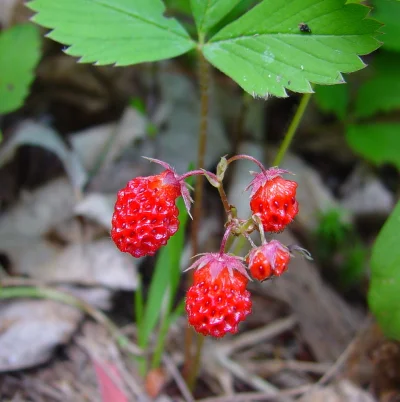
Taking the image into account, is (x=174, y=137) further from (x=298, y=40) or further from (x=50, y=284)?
(x=298, y=40)

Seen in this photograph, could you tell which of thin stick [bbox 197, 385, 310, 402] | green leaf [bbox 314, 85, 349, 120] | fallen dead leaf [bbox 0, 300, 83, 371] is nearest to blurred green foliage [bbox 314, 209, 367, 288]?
green leaf [bbox 314, 85, 349, 120]

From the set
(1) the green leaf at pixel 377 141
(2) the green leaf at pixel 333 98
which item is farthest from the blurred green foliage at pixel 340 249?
(2) the green leaf at pixel 333 98

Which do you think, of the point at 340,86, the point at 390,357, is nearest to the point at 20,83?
the point at 340,86

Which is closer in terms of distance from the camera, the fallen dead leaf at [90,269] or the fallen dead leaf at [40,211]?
the fallen dead leaf at [90,269]

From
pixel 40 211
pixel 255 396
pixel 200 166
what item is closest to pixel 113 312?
pixel 40 211

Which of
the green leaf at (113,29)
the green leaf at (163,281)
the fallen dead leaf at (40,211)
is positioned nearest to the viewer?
the green leaf at (113,29)

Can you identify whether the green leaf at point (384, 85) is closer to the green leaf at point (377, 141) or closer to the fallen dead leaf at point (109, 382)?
the green leaf at point (377, 141)
